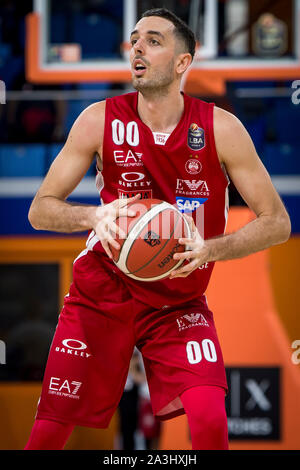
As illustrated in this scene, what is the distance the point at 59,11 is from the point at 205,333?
620 cm

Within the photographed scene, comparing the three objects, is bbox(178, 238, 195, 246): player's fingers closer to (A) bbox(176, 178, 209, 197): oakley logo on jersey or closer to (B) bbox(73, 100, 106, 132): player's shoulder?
(A) bbox(176, 178, 209, 197): oakley logo on jersey

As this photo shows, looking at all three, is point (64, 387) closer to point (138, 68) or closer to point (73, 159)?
point (73, 159)

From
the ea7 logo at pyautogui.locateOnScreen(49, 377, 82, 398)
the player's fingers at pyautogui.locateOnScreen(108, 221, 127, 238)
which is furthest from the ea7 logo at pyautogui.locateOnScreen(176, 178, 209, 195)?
the ea7 logo at pyautogui.locateOnScreen(49, 377, 82, 398)

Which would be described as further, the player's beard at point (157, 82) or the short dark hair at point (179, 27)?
the short dark hair at point (179, 27)

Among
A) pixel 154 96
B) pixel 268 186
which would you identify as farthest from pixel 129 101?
pixel 268 186

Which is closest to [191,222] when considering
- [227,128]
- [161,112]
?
[227,128]

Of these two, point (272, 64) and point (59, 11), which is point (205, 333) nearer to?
point (272, 64)

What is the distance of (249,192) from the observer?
279cm

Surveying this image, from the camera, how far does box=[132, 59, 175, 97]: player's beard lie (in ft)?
9.32

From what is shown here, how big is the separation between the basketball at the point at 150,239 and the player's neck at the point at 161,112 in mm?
486

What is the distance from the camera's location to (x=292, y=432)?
16.5 ft

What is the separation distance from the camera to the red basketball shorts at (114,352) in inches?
107

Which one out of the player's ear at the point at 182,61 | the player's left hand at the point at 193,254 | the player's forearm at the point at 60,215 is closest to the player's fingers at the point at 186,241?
the player's left hand at the point at 193,254

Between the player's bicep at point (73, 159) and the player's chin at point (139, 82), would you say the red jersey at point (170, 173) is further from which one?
the player's chin at point (139, 82)
